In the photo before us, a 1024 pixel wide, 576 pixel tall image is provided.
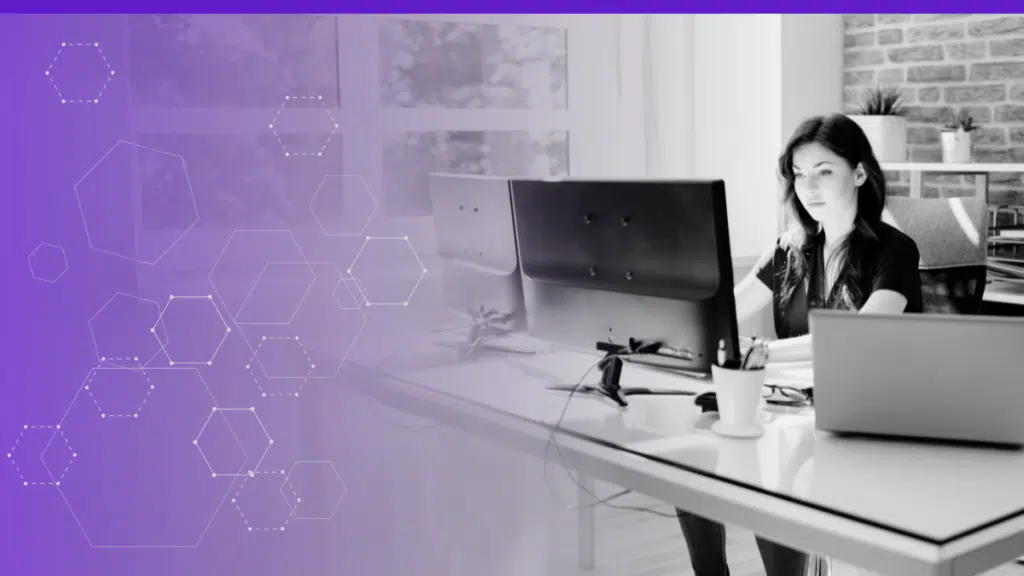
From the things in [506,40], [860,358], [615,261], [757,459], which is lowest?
[757,459]

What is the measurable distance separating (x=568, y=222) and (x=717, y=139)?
2.07m

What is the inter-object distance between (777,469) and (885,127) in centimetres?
253

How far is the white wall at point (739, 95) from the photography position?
3.67m

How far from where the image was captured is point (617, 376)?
71.7 inches

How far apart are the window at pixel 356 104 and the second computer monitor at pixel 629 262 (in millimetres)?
321

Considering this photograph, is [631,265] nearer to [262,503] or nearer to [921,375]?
[921,375]

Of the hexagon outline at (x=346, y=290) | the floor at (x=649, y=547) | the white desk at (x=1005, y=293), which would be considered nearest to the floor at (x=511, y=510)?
the floor at (x=649, y=547)

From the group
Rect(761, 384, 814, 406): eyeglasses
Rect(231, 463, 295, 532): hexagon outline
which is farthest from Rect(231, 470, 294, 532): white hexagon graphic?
Rect(761, 384, 814, 406): eyeglasses

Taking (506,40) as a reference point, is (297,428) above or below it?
below

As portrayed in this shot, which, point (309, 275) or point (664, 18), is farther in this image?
point (664, 18)

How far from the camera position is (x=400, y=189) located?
2691 mm

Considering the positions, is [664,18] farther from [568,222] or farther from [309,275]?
[309,275]

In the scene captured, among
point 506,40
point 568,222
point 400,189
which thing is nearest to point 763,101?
point 506,40

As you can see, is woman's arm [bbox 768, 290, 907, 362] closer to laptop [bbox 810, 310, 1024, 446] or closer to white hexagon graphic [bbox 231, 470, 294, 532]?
laptop [bbox 810, 310, 1024, 446]
